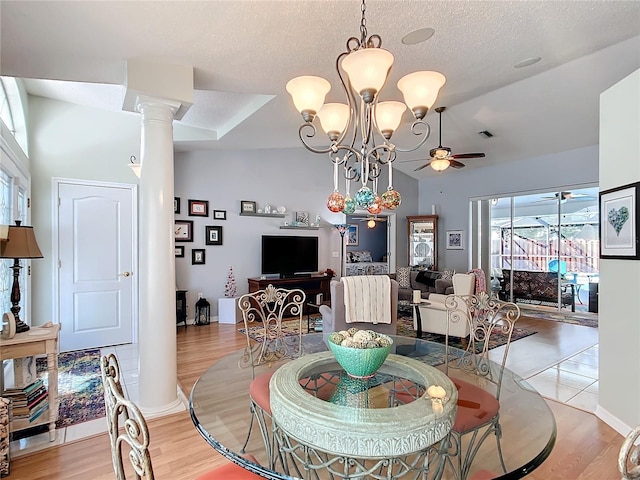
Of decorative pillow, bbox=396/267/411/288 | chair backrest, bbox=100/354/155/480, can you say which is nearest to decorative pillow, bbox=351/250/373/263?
decorative pillow, bbox=396/267/411/288

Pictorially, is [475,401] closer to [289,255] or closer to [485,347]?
[485,347]

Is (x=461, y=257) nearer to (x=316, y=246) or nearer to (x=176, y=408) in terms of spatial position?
(x=316, y=246)

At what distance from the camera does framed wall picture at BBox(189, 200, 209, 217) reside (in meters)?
5.78

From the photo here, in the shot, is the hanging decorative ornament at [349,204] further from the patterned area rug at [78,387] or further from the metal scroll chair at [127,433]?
the patterned area rug at [78,387]

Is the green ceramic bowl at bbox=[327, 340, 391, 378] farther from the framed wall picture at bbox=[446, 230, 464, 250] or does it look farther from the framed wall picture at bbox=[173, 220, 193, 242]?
the framed wall picture at bbox=[446, 230, 464, 250]

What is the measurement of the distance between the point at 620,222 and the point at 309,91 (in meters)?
2.53

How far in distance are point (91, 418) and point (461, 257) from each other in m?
7.55

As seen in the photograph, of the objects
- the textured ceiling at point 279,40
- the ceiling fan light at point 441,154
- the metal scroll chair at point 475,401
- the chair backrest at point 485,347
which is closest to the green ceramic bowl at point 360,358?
the metal scroll chair at point 475,401

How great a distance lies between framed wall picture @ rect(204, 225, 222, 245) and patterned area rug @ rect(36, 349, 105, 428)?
7.76ft

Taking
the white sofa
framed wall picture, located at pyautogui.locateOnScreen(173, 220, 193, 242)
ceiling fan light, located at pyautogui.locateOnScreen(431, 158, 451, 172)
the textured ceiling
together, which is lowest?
the white sofa

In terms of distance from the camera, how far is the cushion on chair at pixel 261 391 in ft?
5.61

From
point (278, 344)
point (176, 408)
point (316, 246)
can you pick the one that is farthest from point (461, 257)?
point (176, 408)

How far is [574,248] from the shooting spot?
6934 millimetres

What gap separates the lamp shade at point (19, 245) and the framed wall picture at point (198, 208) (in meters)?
3.48
